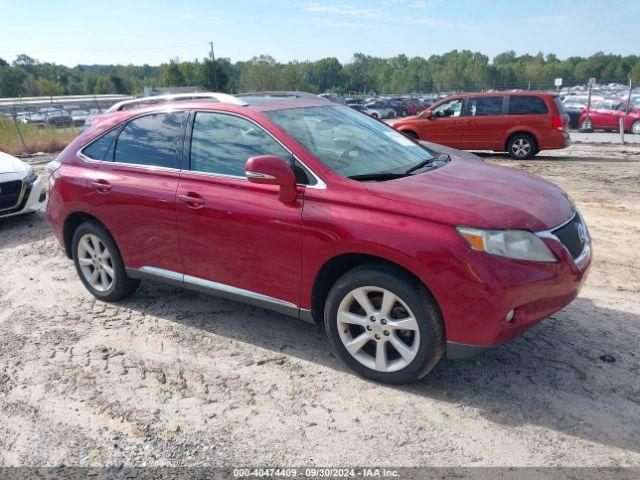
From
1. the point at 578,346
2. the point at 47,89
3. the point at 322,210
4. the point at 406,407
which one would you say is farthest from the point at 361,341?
the point at 47,89

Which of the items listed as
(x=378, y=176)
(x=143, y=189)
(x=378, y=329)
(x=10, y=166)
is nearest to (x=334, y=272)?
(x=378, y=329)

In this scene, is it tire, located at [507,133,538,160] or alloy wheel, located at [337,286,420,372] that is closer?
alloy wheel, located at [337,286,420,372]

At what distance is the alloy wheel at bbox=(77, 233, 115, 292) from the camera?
189 inches

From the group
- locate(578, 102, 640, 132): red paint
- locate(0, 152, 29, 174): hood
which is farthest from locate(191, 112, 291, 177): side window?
locate(578, 102, 640, 132): red paint

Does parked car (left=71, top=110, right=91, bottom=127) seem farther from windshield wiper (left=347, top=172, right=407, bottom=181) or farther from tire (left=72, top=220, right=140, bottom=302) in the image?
windshield wiper (left=347, top=172, right=407, bottom=181)

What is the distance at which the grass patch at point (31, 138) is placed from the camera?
18219 mm

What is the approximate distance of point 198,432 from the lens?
3068 millimetres

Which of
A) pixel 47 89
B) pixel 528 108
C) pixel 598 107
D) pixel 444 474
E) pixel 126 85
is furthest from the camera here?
pixel 126 85

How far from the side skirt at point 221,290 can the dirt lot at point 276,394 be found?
14.6 inches

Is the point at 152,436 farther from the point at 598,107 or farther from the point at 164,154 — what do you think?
the point at 598,107

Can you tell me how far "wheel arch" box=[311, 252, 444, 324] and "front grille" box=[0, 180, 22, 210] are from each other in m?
6.05

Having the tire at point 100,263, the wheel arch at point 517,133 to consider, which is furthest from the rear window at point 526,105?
the tire at point 100,263

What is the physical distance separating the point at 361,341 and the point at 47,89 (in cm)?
11445

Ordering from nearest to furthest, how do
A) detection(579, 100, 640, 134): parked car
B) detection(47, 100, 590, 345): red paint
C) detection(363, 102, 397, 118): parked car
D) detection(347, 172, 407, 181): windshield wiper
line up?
detection(47, 100, 590, 345): red paint < detection(347, 172, 407, 181): windshield wiper < detection(579, 100, 640, 134): parked car < detection(363, 102, 397, 118): parked car
